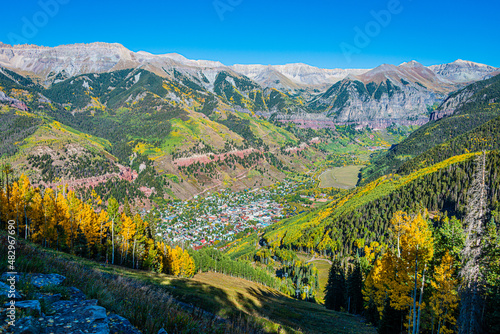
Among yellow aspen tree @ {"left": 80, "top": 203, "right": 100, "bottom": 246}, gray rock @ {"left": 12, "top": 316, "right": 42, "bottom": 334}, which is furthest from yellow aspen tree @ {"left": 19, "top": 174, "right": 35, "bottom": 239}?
gray rock @ {"left": 12, "top": 316, "right": 42, "bottom": 334}

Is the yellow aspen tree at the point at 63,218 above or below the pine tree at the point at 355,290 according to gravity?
above

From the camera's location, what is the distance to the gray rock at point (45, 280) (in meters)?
7.91

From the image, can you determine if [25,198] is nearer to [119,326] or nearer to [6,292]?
[6,292]

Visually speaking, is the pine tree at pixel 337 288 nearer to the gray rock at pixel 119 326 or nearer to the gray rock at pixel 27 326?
the gray rock at pixel 119 326

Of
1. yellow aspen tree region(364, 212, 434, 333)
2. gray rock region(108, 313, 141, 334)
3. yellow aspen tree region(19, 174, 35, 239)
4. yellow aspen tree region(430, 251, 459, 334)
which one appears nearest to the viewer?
gray rock region(108, 313, 141, 334)

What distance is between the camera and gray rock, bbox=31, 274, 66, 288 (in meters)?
7.91

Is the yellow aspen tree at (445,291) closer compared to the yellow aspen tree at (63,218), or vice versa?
the yellow aspen tree at (445,291)

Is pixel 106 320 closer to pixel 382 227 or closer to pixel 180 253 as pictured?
pixel 180 253

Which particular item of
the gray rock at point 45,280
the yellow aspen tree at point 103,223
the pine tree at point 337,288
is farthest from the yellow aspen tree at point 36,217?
the pine tree at point 337,288

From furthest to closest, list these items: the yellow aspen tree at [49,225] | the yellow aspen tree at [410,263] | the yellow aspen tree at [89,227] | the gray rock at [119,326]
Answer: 1. the yellow aspen tree at [89,227]
2. the yellow aspen tree at [49,225]
3. the yellow aspen tree at [410,263]
4. the gray rock at [119,326]

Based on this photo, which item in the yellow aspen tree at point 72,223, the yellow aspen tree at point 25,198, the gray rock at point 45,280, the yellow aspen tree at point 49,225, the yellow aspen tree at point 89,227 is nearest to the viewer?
the gray rock at point 45,280

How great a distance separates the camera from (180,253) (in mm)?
61125

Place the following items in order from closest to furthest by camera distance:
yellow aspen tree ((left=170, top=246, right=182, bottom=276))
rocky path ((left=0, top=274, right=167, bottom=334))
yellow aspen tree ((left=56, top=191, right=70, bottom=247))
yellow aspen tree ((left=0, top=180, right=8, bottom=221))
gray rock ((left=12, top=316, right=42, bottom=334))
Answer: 1. gray rock ((left=12, top=316, right=42, bottom=334))
2. rocky path ((left=0, top=274, right=167, bottom=334))
3. yellow aspen tree ((left=0, top=180, right=8, bottom=221))
4. yellow aspen tree ((left=56, top=191, right=70, bottom=247))
5. yellow aspen tree ((left=170, top=246, right=182, bottom=276))

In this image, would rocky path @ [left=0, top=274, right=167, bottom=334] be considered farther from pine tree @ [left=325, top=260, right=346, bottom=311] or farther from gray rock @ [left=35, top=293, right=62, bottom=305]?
pine tree @ [left=325, top=260, right=346, bottom=311]
